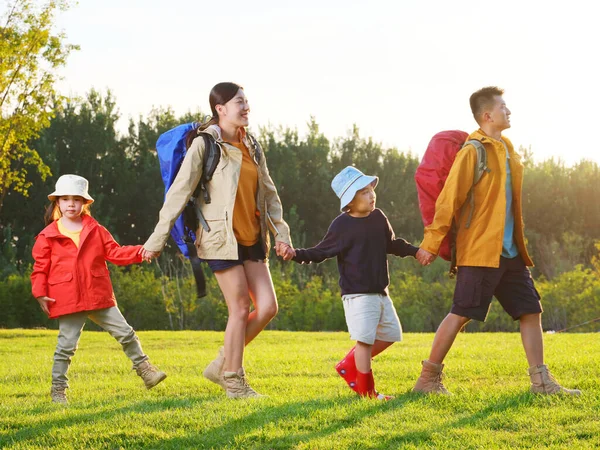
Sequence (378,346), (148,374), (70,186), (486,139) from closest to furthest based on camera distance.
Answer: (486,139) → (378,346) → (70,186) → (148,374)

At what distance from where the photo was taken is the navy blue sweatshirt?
18.8 feet

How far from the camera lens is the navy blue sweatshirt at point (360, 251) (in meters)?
5.73

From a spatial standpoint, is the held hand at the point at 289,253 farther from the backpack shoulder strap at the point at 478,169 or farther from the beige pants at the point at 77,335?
the beige pants at the point at 77,335

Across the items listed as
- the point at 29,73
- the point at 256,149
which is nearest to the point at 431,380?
the point at 256,149

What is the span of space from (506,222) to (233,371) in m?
2.05

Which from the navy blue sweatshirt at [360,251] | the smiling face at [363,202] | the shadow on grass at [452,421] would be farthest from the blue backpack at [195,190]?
the shadow on grass at [452,421]

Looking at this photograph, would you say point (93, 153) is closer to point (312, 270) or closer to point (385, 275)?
point (312, 270)

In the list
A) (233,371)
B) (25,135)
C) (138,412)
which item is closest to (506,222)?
(233,371)

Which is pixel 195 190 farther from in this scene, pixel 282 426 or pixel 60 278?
pixel 282 426

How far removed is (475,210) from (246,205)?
1.52 metres

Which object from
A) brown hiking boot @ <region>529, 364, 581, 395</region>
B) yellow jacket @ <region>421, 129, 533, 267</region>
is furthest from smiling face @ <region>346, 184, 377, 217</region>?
Answer: brown hiking boot @ <region>529, 364, 581, 395</region>

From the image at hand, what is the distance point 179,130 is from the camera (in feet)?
19.8

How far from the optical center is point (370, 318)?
5.68 meters

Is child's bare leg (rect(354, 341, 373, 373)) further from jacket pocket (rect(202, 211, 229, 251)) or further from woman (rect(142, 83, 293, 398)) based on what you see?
jacket pocket (rect(202, 211, 229, 251))
